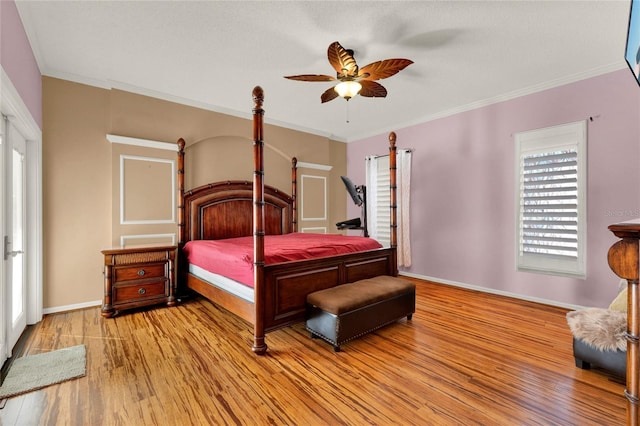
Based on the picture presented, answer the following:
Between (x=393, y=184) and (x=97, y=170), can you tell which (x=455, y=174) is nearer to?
(x=393, y=184)

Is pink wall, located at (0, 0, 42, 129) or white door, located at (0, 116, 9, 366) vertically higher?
pink wall, located at (0, 0, 42, 129)

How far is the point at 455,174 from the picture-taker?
446 centimetres

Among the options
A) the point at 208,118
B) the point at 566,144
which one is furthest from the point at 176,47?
the point at 566,144

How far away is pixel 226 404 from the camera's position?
1.77m

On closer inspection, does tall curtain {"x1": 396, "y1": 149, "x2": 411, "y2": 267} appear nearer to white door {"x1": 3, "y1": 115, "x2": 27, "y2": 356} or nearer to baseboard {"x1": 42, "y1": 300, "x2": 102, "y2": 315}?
baseboard {"x1": 42, "y1": 300, "x2": 102, "y2": 315}

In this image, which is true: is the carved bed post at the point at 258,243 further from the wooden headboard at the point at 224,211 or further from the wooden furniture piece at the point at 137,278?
the wooden headboard at the point at 224,211

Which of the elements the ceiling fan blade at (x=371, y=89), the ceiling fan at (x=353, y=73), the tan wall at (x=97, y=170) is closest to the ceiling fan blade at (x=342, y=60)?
the ceiling fan at (x=353, y=73)

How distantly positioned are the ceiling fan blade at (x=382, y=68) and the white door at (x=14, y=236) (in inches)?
116

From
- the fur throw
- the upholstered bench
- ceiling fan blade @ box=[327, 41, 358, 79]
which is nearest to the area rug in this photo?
the upholstered bench

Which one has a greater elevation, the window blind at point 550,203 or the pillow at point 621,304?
the window blind at point 550,203

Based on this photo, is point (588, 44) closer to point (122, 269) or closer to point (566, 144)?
point (566, 144)

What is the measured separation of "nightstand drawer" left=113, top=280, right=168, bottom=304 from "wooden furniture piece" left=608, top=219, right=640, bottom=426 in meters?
3.91

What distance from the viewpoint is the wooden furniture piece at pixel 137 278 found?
3158 millimetres

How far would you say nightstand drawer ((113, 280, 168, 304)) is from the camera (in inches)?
127
